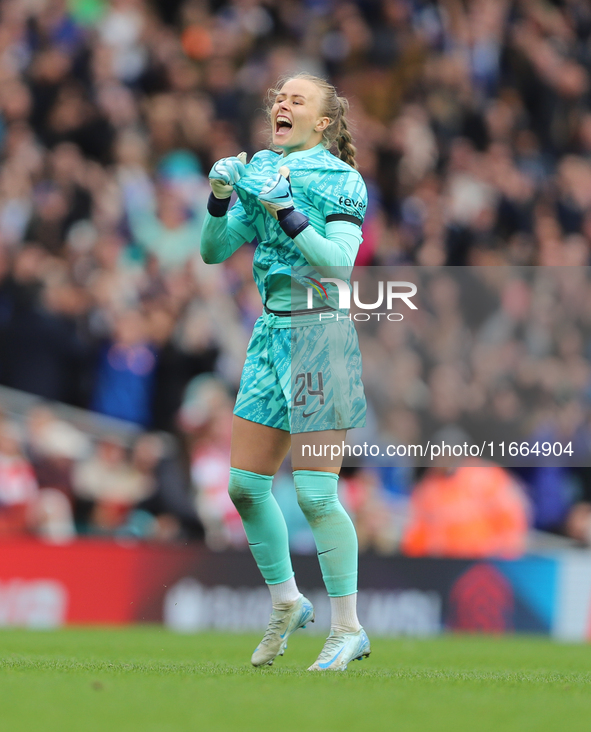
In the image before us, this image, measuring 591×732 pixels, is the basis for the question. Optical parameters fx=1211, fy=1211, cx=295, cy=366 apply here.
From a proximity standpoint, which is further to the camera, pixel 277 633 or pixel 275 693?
pixel 277 633

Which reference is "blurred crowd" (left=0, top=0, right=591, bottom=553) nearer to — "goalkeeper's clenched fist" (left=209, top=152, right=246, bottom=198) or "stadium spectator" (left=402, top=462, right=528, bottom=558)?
"stadium spectator" (left=402, top=462, right=528, bottom=558)

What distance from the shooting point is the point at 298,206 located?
15.8ft

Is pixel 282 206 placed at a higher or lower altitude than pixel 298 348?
higher

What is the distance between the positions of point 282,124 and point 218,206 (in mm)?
445

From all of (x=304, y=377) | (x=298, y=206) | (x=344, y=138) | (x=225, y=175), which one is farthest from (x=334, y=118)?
(x=304, y=377)

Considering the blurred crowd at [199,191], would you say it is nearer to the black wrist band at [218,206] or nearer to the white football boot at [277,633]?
the white football boot at [277,633]

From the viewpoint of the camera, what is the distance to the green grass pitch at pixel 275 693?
3275 millimetres

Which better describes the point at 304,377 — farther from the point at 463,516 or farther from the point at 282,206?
the point at 463,516

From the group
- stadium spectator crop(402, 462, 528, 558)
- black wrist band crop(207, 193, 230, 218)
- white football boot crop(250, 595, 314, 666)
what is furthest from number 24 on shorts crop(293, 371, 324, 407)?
stadium spectator crop(402, 462, 528, 558)

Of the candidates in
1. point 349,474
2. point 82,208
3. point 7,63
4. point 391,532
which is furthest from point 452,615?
point 7,63

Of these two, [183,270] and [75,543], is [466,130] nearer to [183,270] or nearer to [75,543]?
[183,270]

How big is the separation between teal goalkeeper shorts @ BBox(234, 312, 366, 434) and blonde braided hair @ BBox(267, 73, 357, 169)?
781 millimetres

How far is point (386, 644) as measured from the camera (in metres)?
7.38

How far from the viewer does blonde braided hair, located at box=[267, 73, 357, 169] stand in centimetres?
496
